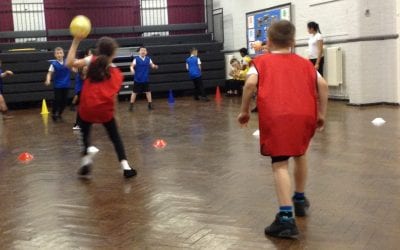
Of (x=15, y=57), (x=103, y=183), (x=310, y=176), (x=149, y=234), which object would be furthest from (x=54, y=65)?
(x=149, y=234)

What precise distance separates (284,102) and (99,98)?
2762 millimetres

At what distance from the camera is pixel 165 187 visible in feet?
19.0

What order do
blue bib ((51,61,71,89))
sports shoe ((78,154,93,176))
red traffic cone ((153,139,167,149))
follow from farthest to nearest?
1. blue bib ((51,61,71,89))
2. red traffic cone ((153,139,167,149))
3. sports shoe ((78,154,93,176))

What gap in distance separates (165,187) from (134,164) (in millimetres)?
1423

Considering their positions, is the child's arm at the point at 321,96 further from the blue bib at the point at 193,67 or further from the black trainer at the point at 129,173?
the blue bib at the point at 193,67

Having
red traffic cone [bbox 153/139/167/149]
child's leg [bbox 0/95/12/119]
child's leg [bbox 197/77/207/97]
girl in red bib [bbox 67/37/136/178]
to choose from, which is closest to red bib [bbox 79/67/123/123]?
girl in red bib [bbox 67/37/136/178]

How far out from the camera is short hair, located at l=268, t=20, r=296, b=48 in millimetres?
4047

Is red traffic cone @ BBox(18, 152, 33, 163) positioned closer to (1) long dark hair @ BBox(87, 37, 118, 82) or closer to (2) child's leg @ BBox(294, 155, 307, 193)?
(1) long dark hair @ BBox(87, 37, 118, 82)

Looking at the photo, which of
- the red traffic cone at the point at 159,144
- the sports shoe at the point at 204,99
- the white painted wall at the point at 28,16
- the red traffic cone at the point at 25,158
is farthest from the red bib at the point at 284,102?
the white painted wall at the point at 28,16

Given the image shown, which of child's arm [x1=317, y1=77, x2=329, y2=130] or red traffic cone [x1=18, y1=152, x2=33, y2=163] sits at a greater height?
child's arm [x1=317, y1=77, x2=329, y2=130]

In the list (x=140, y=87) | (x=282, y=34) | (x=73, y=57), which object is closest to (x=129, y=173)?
(x=73, y=57)

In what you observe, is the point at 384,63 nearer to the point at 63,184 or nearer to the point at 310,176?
the point at 310,176

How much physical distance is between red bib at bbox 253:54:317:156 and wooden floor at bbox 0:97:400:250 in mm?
730

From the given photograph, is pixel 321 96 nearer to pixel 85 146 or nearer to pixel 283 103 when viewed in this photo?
pixel 283 103
